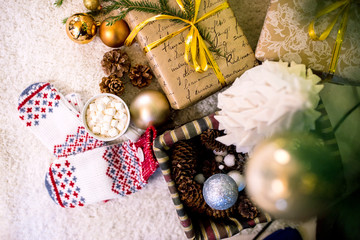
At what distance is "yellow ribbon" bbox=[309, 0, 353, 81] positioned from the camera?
598 mm

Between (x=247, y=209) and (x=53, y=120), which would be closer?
(x=247, y=209)

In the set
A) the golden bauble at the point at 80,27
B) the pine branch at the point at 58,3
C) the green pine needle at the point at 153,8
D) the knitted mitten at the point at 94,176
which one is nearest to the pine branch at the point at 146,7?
the green pine needle at the point at 153,8

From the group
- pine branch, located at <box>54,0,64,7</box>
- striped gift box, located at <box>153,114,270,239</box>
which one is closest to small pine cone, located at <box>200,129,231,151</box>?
striped gift box, located at <box>153,114,270,239</box>

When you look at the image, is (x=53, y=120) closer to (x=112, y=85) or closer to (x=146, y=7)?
(x=112, y=85)

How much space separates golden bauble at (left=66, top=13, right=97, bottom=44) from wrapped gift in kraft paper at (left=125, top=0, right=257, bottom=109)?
0.47 ft

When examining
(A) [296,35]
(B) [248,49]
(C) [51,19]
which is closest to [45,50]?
(C) [51,19]

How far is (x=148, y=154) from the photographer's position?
78 centimetres

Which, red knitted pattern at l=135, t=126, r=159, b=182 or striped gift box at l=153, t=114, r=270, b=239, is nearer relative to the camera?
striped gift box at l=153, t=114, r=270, b=239

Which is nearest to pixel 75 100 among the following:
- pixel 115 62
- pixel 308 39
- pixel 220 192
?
pixel 115 62

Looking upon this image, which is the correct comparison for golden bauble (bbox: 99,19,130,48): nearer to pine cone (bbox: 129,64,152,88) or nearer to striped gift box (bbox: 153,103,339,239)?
pine cone (bbox: 129,64,152,88)

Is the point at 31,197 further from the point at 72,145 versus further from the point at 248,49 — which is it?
the point at 248,49

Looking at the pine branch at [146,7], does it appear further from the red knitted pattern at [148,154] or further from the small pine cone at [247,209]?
the small pine cone at [247,209]

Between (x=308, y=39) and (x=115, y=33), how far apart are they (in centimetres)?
54

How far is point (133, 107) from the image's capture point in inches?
31.4
